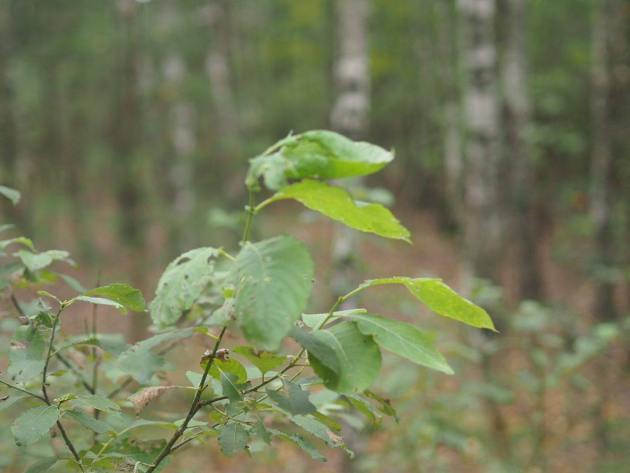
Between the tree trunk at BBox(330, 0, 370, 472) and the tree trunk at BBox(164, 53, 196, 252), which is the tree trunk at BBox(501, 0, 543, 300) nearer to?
the tree trunk at BBox(330, 0, 370, 472)

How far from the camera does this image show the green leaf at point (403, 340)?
3.19 feet

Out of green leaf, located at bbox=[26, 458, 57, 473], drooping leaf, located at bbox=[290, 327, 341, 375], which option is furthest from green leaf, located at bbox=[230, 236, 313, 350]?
green leaf, located at bbox=[26, 458, 57, 473]

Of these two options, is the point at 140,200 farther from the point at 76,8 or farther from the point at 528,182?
the point at 76,8

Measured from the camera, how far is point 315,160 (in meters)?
0.90

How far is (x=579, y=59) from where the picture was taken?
1645 cm

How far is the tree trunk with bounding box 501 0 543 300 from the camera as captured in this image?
10406 mm

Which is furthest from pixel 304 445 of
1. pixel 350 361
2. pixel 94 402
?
pixel 94 402

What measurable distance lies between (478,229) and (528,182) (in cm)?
440

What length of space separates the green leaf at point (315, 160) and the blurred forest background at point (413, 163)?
3.93 feet

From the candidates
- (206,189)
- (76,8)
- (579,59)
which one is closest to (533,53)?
(579,59)

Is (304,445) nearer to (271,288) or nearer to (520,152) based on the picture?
(271,288)

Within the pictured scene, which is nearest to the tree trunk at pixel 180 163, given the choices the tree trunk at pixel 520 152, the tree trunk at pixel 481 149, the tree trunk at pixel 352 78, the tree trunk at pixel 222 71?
the tree trunk at pixel 222 71

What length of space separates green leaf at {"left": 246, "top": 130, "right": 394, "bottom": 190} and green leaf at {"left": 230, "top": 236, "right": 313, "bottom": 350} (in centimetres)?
10

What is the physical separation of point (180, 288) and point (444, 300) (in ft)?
1.37
